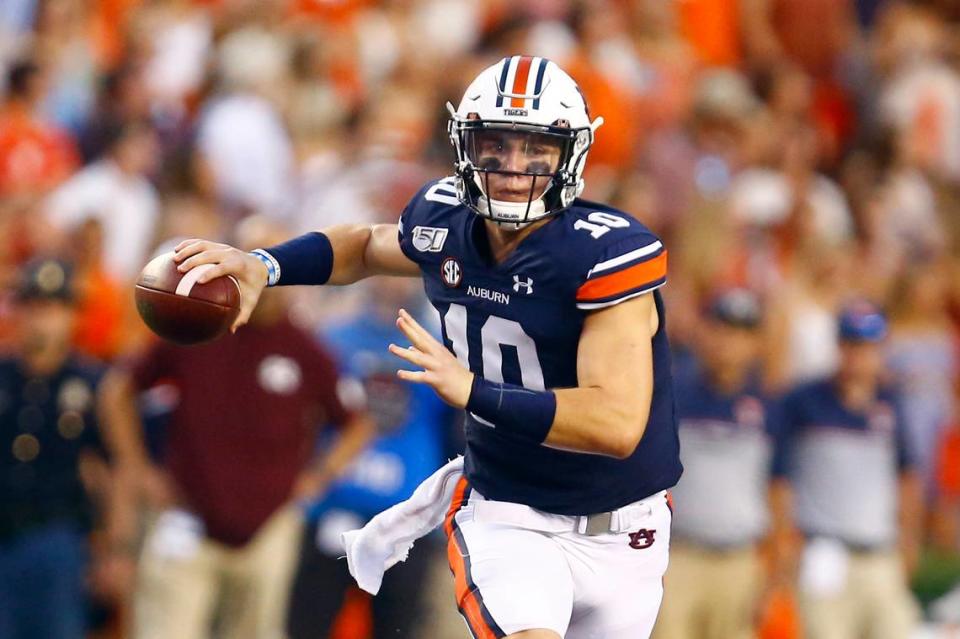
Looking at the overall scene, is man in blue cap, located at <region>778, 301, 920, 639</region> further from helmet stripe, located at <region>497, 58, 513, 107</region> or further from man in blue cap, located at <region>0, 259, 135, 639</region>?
helmet stripe, located at <region>497, 58, 513, 107</region>

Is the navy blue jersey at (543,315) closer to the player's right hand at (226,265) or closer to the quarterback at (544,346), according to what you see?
the quarterback at (544,346)

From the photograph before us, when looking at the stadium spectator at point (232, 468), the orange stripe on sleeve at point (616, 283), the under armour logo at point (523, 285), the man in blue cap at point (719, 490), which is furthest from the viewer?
the man in blue cap at point (719, 490)

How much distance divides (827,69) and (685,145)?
1.92 meters

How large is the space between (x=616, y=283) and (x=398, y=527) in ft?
3.70

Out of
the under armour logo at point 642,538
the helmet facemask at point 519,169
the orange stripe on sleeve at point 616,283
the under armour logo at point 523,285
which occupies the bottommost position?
the under armour logo at point 642,538

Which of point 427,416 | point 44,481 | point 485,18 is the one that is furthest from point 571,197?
→ point 485,18

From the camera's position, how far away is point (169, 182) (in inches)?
337

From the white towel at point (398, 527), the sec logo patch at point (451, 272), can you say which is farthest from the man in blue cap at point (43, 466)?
the sec logo patch at point (451, 272)

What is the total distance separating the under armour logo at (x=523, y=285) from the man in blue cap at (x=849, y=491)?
3473mm

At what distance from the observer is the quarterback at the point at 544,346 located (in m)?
4.39

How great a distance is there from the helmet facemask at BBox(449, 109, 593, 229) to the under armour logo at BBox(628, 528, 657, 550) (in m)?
0.92

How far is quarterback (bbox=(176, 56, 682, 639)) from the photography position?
4.39 m

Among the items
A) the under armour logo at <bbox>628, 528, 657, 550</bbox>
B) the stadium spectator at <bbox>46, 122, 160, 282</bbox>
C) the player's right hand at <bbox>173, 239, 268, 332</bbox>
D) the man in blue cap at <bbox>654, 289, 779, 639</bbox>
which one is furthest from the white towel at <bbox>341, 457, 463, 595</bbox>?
the stadium spectator at <bbox>46, 122, 160, 282</bbox>

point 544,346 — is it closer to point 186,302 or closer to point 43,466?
point 186,302
